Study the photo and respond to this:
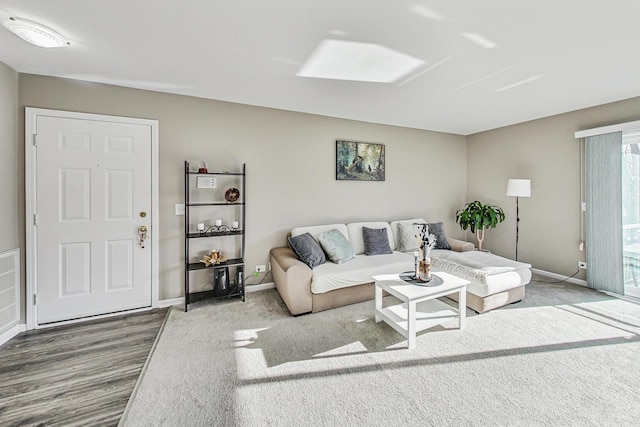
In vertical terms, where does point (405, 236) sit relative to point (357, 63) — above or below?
below

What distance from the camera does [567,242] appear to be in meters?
3.84

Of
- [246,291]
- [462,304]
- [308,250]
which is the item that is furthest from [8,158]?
[462,304]

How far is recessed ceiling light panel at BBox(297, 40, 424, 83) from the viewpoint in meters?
2.11

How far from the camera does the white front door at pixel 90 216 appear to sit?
2566mm

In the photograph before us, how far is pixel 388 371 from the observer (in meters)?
1.95

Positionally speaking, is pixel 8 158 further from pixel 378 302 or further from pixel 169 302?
pixel 378 302

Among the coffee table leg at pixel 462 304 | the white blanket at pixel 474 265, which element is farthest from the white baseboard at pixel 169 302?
the white blanket at pixel 474 265

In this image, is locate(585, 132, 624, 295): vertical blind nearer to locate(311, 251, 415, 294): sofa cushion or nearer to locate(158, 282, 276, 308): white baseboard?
locate(311, 251, 415, 294): sofa cushion

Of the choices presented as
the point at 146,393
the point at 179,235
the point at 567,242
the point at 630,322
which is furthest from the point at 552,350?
the point at 179,235

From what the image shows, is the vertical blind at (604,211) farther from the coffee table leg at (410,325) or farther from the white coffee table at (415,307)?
the coffee table leg at (410,325)

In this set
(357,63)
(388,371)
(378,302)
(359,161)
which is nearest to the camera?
(388,371)

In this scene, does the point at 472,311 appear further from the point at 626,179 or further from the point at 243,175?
the point at 243,175

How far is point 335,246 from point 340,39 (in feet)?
7.23

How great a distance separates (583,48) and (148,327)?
455cm
